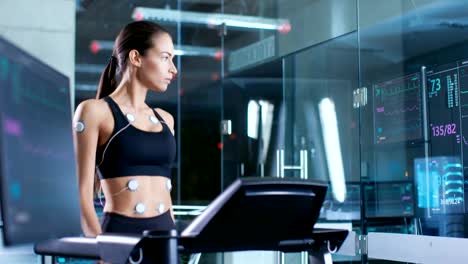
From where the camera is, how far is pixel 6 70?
1085 mm

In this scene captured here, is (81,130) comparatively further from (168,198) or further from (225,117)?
(225,117)

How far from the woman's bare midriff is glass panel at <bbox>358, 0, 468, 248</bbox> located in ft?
5.76

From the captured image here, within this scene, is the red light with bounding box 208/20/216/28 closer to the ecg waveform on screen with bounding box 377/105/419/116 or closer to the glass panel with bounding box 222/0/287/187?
the glass panel with bounding box 222/0/287/187

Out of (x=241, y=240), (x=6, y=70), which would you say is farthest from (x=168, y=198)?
(x=6, y=70)

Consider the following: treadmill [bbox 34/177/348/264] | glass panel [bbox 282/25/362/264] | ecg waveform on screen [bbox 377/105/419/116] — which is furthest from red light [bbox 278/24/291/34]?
treadmill [bbox 34/177/348/264]

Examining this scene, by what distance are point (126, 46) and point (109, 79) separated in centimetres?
16

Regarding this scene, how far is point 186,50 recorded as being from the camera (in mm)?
6945

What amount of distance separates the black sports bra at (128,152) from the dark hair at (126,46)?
16 centimetres

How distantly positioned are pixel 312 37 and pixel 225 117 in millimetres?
1427

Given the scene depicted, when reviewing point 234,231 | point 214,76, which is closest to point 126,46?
point 234,231

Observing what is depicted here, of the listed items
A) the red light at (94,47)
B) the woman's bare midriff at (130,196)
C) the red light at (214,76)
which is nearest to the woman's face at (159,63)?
the woman's bare midriff at (130,196)

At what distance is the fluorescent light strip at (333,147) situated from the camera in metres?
4.41

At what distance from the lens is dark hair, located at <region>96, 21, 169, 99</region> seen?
205cm

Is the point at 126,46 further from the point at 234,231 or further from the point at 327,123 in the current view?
the point at 327,123
